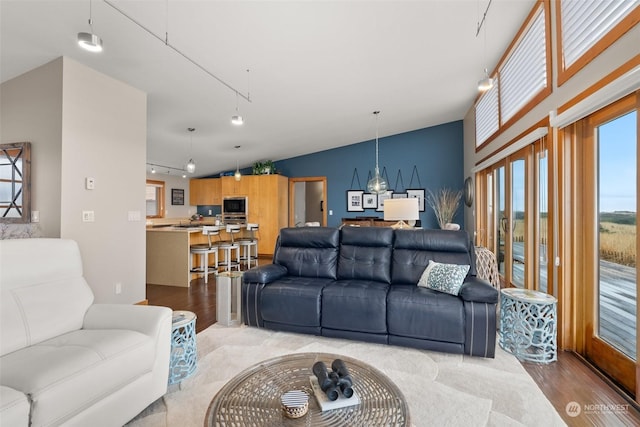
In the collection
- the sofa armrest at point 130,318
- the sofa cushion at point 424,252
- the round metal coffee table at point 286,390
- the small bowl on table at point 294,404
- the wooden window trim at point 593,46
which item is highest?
the wooden window trim at point 593,46

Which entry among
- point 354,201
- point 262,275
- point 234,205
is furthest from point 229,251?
point 354,201

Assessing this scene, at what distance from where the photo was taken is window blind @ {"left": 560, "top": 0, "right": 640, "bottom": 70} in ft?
6.37

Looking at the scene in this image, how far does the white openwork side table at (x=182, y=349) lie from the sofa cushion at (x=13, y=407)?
84 cm

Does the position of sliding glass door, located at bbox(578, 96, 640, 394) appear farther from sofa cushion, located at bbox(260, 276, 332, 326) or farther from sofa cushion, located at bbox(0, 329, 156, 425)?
sofa cushion, located at bbox(0, 329, 156, 425)

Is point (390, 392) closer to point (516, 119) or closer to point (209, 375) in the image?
point (209, 375)

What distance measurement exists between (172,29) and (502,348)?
13.3ft

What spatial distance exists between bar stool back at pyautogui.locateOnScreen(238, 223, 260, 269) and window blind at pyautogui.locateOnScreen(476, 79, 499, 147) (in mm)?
4900

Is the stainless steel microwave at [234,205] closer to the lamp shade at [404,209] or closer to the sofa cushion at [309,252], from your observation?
the sofa cushion at [309,252]

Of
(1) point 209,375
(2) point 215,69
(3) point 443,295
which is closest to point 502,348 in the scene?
(3) point 443,295

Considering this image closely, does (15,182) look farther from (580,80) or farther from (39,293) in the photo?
(580,80)

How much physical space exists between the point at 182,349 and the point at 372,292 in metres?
1.59

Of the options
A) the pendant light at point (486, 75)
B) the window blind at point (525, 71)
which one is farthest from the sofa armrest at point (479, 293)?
the window blind at point (525, 71)

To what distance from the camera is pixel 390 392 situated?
4.44 feet

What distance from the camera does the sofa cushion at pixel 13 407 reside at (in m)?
1.15
